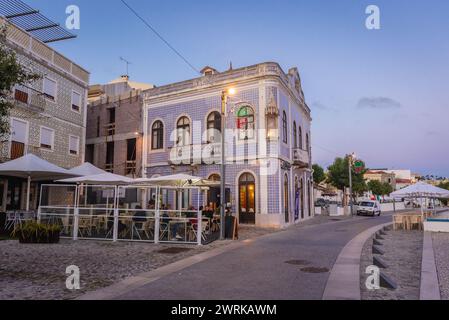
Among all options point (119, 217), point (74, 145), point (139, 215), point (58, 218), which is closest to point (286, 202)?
point (139, 215)

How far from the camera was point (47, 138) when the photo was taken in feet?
66.5

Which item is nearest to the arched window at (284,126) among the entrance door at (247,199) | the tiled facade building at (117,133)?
the entrance door at (247,199)

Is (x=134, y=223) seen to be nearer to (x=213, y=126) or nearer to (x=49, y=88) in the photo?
(x=213, y=126)

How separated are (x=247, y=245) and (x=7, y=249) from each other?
7513mm

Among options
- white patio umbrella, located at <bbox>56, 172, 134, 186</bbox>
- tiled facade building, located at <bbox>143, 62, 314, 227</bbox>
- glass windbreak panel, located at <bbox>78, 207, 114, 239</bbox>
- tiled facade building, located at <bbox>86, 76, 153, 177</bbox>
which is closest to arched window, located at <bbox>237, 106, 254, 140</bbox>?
tiled facade building, located at <bbox>143, 62, 314, 227</bbox>

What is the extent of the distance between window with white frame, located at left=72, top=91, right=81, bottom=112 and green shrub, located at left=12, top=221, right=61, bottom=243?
12.8 m

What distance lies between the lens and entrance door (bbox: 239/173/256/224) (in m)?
19.3

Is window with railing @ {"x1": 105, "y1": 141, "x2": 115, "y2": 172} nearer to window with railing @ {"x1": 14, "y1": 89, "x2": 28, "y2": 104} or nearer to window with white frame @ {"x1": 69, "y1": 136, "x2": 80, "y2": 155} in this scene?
window with white frame @ {"x1": 69, "y1": 136, "x2": 80, "y2": 155}

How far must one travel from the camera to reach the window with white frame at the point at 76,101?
22562mm

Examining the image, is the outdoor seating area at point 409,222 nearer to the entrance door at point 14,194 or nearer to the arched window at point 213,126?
the arched window at point 213,126

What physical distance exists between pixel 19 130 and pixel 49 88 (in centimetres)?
349

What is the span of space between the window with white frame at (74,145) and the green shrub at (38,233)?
37.2ft
